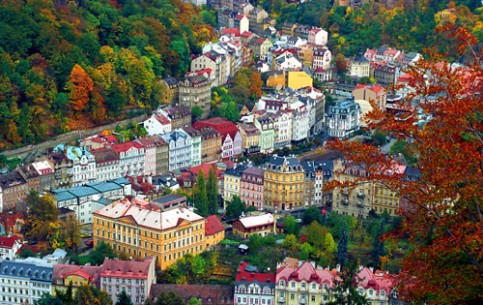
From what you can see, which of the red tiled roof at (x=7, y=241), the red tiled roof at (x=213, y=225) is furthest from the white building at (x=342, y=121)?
the red tiled roof at (x=7, y=241)

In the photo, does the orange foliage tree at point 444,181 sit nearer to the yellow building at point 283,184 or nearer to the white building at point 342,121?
the yellow building at point 283,184

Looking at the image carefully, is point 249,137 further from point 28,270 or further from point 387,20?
point 387,20

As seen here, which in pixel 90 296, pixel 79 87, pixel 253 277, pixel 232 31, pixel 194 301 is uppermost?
pixel 79 87

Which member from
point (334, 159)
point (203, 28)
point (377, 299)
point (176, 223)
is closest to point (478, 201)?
point (377, 299)

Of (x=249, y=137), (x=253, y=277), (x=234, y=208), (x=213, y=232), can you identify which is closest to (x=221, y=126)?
(x=249, y=137)

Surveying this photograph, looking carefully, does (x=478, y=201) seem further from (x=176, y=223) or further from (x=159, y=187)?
(x=159, y=187)

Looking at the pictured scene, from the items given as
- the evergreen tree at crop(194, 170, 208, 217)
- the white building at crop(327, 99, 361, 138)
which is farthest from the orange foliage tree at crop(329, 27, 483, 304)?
the white building at crop(327, 99, 361, 138)
